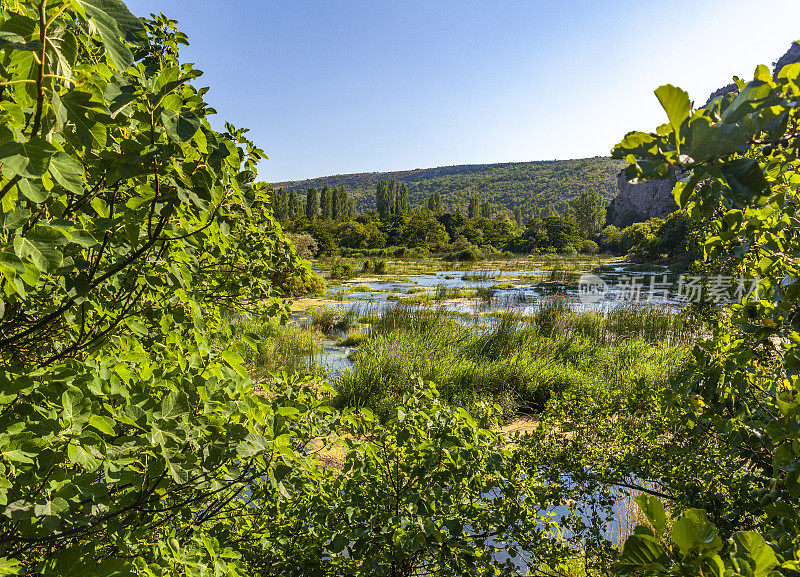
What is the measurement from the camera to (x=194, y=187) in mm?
811

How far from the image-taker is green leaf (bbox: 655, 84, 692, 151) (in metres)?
0.60

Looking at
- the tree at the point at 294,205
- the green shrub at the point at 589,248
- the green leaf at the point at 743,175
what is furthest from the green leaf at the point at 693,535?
the tree at the point at 294,205

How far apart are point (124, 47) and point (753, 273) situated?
1792mm

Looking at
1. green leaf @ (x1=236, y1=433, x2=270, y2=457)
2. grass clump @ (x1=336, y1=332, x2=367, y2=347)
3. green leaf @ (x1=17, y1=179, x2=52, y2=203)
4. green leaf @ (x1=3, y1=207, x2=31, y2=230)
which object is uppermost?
green leaf @ (x1=17, y1=179, x2=52, y2=203)

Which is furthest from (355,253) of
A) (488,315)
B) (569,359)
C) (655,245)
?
(569,359)

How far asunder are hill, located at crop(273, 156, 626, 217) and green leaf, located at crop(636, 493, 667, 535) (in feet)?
317

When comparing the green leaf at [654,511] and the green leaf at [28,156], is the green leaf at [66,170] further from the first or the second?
the green leaf at [654,511]

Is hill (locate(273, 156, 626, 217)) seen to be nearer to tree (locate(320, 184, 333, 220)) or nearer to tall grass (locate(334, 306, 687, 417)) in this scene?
tree (locate(320, 184, 333, 220))

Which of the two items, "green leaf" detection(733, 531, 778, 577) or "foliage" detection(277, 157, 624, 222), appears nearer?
"green leaf" detection(733, 531, 778, 577)

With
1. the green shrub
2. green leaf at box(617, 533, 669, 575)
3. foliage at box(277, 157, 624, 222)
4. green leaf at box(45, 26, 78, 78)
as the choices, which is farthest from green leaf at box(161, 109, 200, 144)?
foliage at box(277, 157, 624, 222)

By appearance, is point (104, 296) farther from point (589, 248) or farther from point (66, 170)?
point (589, 248)

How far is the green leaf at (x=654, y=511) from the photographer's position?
0.59 meters

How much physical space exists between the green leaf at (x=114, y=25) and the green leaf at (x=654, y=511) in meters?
1.02

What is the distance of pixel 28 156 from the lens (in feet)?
1.91
